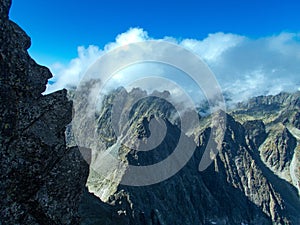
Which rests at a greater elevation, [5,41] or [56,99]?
[5,41]

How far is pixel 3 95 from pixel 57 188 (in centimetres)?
925

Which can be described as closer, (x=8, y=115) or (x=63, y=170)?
(x=8, y=115)

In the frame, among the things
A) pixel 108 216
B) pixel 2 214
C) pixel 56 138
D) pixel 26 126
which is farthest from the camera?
pixel 108 216

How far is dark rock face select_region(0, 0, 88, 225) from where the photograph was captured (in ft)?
90.9

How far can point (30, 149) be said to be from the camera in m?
28.8

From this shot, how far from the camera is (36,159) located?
29.1m

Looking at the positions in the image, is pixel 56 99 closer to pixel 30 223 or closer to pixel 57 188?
pixel 57 188

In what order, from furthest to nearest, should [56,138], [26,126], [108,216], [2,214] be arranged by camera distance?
[108,216]
[56,138]
[26,126]
[2,214]

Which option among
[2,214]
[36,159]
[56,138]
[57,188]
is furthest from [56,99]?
[2,214]

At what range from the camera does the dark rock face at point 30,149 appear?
90.9 feet

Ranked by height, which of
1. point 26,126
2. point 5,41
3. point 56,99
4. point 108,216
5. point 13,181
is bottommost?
point 13,181

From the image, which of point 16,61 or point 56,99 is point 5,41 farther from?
point 56,99

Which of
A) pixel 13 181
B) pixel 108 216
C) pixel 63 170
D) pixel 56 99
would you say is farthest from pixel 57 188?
pixel 108 216

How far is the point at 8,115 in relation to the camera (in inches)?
1103
